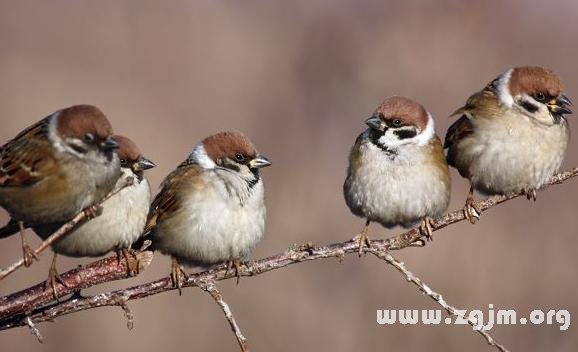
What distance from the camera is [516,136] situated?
13.5 feet

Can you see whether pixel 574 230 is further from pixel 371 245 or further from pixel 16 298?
pixel 16 298

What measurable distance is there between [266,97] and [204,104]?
107 centimetres

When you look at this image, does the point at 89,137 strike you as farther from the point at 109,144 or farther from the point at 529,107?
the point at 529,107

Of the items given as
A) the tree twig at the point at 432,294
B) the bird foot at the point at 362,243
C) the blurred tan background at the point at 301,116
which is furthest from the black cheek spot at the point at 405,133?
the blurred tan background at the point at 301,116

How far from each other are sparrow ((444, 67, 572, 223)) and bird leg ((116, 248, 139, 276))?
135 centimetres

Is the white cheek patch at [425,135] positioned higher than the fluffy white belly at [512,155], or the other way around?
the white cheek patch at [425,135]

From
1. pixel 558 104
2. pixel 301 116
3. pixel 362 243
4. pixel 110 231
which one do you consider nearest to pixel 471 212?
pixel 362 243

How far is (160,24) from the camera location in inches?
407

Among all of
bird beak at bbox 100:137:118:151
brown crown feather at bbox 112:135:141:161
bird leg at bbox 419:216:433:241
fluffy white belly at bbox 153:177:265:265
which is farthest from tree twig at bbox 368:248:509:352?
brown crown feather at bbox 112:135:141:161

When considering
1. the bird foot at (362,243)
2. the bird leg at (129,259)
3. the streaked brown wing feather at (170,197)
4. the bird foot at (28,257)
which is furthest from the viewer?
the streaked brown wing feather at (170,197)

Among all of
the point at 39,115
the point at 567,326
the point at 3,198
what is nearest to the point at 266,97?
the point at 39,115

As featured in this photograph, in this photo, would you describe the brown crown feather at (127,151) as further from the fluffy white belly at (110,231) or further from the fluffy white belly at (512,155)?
the fluffy white belly at (512,155)

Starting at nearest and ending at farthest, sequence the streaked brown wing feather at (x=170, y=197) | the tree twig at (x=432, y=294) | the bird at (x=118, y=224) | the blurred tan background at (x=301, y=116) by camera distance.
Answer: the tree twig at (x=432, y=294), the bird at (x=118, y=224), the streaked brown wing feather at (x=170, y=197), the blurred tan background at (x=301, y=116)

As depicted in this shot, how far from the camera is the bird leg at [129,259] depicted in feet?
11.3
